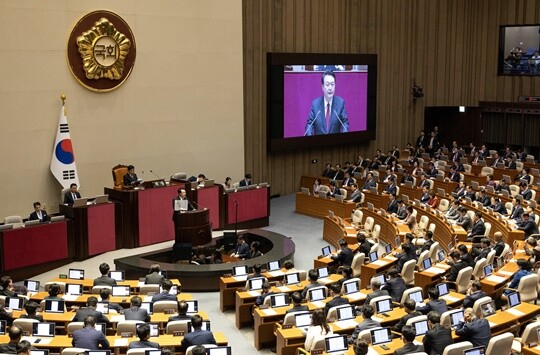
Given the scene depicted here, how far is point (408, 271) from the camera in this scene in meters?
15.2

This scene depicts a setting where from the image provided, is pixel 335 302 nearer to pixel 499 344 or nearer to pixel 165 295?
pixel 165 295

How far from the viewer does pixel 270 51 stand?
25.7 meters

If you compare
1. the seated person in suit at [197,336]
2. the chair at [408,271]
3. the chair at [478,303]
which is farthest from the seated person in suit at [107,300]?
the chair at [408,271]

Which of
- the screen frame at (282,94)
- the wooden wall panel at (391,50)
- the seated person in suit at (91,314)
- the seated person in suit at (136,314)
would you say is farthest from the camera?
the wooden wall panel at (391,50)

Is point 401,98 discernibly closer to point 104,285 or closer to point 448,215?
point 448,215

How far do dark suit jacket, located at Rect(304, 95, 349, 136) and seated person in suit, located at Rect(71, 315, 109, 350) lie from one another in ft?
55.4

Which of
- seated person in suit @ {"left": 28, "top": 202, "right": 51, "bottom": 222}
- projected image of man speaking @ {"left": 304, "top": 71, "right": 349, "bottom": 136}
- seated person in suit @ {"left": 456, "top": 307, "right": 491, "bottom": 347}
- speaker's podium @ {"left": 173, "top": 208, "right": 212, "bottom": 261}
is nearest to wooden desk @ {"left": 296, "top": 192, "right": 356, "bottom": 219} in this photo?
projected image of man speaking @ {"left": 304, "top": 71, "right": 349, "bottom": 136}

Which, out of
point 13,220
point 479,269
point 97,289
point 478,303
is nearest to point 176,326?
point 97,289

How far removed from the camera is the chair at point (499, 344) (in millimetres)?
9992

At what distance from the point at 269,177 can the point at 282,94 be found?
2.90 m

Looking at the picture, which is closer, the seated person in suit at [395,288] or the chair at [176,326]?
the chair at [176,326]

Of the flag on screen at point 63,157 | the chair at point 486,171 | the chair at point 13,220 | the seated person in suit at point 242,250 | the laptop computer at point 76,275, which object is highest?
the flag on screen at point 63,157

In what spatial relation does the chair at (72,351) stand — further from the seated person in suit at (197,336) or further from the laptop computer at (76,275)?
the laptop computer at (76,275)

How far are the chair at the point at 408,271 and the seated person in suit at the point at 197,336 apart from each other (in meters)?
5.71
